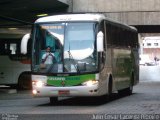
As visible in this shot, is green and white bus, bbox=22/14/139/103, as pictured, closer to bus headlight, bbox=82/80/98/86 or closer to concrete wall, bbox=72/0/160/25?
bus headlight, bbox=82/80/98/86

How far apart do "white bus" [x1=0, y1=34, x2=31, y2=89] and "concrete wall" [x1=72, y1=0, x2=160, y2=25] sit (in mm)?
7272

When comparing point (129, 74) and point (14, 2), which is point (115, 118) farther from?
point (14, 2)

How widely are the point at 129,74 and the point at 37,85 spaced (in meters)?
7.28

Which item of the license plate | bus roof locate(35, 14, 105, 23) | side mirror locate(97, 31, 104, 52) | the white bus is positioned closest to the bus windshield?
bus roof locate(35, 14, 105, 23)

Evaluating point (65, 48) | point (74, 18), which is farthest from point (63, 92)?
point (74, 18)

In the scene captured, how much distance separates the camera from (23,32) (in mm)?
30062

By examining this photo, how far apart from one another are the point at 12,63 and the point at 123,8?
954cm

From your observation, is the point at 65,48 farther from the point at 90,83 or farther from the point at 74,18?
the point at 90,83

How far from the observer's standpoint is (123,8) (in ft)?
118

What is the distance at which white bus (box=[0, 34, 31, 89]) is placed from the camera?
29.6 m

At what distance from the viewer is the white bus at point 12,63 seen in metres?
29.6

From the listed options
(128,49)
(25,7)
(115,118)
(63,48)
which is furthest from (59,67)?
(25,7)

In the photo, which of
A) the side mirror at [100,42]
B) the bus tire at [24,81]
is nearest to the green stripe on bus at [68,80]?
the side mirror at [100,42]

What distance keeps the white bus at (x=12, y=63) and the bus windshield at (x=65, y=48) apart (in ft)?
35.6
